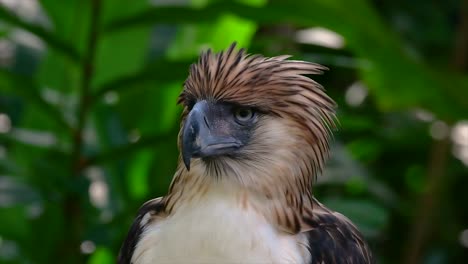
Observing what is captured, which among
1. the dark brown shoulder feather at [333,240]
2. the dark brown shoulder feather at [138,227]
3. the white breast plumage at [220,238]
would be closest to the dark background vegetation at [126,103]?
the dark brown shoulder feather at [138,227]

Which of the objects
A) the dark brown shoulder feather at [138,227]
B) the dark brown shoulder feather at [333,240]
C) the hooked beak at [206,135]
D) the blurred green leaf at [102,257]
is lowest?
the blurred green leaf at [102,257]

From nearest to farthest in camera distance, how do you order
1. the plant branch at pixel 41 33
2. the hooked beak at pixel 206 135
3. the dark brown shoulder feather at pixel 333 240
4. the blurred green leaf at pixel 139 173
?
the hooked beak at pixel 206 135
the dark brown shoulder feather at pixel 333 240
the plant branch at pixel 41 33
the blurred green leaf at pixel 139 173

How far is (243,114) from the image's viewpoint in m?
2.03

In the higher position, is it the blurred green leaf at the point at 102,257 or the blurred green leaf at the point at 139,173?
the blurred green leaf at the point at 139,173

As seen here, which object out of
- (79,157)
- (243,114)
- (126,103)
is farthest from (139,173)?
(243,114)

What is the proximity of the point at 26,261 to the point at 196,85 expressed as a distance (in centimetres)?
140

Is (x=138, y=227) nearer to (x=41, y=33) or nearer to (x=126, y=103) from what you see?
(x=41, y=33)

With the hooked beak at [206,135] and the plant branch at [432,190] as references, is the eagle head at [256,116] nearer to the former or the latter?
the hooked beak at [206,135]

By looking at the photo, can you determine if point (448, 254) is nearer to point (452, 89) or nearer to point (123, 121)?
point (452, 89)

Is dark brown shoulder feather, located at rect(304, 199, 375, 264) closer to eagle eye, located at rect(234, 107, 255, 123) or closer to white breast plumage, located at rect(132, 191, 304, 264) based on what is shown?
white breast plumage, located at rect(132, 191, 304, 264)

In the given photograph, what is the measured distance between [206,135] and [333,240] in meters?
0.36

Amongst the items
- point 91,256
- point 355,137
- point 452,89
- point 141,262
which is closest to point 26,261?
point 91,256

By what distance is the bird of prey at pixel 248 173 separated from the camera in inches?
77.1

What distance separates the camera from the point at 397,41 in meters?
3.18
